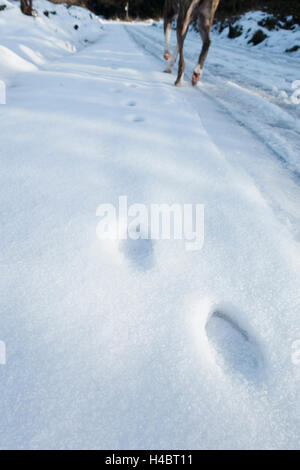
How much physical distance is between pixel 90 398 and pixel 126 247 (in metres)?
0.44

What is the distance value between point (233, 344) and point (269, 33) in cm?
1025

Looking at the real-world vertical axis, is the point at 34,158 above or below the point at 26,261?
above

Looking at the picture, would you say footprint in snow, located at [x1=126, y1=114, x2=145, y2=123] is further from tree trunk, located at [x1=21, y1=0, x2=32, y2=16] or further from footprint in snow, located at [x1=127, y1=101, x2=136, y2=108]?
tree trunk, located at [x1=21, y1=0, x2=32, y2=16]

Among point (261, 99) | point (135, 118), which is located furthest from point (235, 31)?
point (135, 118)

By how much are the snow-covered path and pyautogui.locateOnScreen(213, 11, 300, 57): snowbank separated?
21.3ft

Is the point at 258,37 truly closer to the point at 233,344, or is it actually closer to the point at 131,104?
the point at 131,104

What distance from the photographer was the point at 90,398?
0.49 meters

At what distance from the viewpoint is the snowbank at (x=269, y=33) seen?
20.4 ft

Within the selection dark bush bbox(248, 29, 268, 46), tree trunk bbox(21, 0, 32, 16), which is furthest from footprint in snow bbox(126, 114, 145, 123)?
dark bush bbox(248, 29, 268, 46)

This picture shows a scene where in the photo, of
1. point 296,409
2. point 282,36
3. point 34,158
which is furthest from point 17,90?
point 282,36

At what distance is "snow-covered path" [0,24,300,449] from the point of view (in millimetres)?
475

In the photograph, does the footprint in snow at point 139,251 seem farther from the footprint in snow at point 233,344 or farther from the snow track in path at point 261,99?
the snow track in path at point 261,99

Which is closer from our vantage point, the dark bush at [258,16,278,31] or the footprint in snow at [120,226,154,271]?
the footprint in snow at [120,226,154,271]
